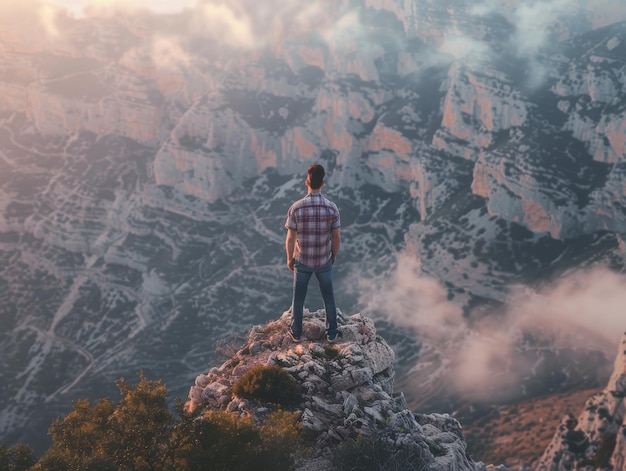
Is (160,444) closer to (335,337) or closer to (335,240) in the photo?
(335,240)

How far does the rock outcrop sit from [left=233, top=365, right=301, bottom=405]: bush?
159 ft

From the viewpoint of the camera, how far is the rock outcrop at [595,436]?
2117 inches

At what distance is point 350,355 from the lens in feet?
63.6

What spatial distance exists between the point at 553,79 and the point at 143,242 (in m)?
119

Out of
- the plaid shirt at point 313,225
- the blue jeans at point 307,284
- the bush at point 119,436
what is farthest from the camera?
the blue jeans at point 307,284

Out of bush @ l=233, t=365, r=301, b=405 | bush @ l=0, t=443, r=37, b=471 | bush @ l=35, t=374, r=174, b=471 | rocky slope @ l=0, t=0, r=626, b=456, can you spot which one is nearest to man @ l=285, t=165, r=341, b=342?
bush @ l=233, t=365, r=301, b=405

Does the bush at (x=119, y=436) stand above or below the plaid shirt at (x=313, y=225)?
below

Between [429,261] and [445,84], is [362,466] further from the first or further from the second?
[445,84]

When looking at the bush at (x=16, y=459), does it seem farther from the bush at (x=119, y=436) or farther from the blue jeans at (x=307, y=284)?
the blue jeans at (x=307, y=284)

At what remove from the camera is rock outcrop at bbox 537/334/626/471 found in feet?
176

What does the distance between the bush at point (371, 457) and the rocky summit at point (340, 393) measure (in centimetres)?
35

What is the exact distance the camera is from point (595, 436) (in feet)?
185

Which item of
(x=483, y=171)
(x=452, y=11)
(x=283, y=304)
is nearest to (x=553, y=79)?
(x=483, y=171)

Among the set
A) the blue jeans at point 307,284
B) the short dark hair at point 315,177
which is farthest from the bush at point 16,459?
the short dark hair at point 315,177
